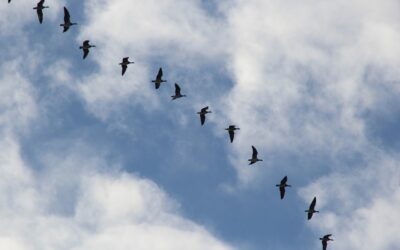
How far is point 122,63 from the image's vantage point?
12388cm

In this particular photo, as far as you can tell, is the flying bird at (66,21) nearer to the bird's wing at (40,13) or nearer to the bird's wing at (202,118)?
the bird's wing at (40,13)

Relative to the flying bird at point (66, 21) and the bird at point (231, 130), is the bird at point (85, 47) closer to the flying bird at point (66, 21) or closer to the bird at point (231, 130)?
the flying bird at point (66, 21)

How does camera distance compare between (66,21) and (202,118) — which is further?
(202,118)

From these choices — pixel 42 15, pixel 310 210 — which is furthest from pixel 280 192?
pixel 42 15

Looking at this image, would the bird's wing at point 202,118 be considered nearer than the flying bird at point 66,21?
No

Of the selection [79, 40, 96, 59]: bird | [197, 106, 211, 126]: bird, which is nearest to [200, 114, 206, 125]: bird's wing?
[197, 106, 211, 126]: bird

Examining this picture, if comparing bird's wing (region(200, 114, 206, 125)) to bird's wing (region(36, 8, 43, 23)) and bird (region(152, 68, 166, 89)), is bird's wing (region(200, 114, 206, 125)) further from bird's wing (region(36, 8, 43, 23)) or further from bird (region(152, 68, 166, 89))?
bird's wing (region(36, 8, 43, 23))

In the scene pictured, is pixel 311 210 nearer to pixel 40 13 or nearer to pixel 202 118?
pixel 202 118

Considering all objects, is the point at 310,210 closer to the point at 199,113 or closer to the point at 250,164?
the point at 250,164

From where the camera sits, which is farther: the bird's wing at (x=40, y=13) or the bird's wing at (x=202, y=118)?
the bird's wing at (x=202, y=118)

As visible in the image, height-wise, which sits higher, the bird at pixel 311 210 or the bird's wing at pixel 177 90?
the bird's wing at pixel 177 90

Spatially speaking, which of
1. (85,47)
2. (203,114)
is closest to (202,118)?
(203,114)

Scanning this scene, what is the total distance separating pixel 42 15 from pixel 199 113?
26.2 meters

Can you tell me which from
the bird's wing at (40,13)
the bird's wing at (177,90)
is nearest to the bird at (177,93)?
the bird's wing at (177,90)
